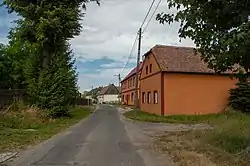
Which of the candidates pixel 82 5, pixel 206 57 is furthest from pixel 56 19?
pixel 206 57

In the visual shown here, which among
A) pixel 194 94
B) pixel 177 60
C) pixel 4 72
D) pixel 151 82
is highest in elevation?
pixel 4 72

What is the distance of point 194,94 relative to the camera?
33.8 metres

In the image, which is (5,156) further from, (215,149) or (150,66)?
(150,66)

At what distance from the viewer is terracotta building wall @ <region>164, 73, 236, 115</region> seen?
110ft

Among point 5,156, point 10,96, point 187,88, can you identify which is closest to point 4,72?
point 10,96

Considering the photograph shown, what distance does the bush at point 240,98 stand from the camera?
32562 mm

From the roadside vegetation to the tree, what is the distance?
7041mm

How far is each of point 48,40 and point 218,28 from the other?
20.9 meters

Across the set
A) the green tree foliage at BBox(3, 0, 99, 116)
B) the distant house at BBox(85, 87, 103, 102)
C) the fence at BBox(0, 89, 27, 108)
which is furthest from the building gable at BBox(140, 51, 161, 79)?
the distant house at BBox(85, 87, 103, 102)

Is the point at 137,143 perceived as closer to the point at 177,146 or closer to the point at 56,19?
the point at 177,146

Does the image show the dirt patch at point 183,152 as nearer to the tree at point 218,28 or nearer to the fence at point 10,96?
the tree at point 218,28

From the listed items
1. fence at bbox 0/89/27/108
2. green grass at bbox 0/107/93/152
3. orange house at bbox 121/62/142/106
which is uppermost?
orange house at bbox 121/62/142/106

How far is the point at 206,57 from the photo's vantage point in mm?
11391

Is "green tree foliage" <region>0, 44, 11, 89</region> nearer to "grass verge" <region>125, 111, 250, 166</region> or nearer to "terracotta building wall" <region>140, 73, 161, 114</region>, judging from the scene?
"terracotta building wall" <region>140, 73, 161, 114</region>
